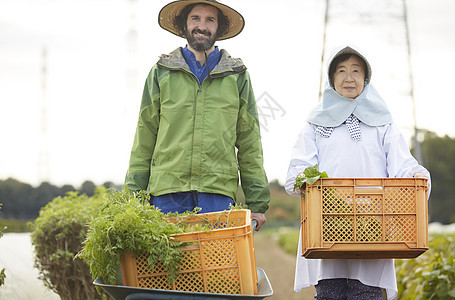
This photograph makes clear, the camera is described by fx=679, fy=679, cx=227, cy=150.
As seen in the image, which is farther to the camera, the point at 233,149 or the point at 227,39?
the point at 227,39

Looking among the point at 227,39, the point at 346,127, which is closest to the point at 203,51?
the point at 227,39

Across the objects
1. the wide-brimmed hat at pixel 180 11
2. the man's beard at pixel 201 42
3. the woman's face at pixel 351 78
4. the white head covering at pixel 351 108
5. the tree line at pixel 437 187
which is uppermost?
the wide-brimmed hat at pixel 180 11

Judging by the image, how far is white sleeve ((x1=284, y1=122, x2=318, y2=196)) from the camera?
12.3ft

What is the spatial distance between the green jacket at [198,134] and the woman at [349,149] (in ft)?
1.04

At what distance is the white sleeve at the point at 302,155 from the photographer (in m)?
3.76

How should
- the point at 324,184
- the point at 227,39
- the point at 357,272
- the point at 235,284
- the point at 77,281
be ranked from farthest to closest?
1. the point at 77,281
2. the point at 227,39
3. the point at 357,272
4. the point at 324,184
5. the point at 235,284

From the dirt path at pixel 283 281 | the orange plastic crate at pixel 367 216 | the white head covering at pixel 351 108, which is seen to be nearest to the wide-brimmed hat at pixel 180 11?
the white head covering at pixel 351 108

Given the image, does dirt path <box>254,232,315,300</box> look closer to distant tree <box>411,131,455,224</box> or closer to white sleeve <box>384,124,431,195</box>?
white sleeve <box>384,124,431,195</box>

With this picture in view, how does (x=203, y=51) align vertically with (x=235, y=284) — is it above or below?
above

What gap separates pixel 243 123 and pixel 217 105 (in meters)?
0.23

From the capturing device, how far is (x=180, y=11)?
417cm

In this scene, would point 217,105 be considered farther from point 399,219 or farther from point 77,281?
point 77,281

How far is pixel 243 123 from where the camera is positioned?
13.3 ft

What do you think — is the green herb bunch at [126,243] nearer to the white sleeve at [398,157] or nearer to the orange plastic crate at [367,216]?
the orange plastic crate at [367,216]
